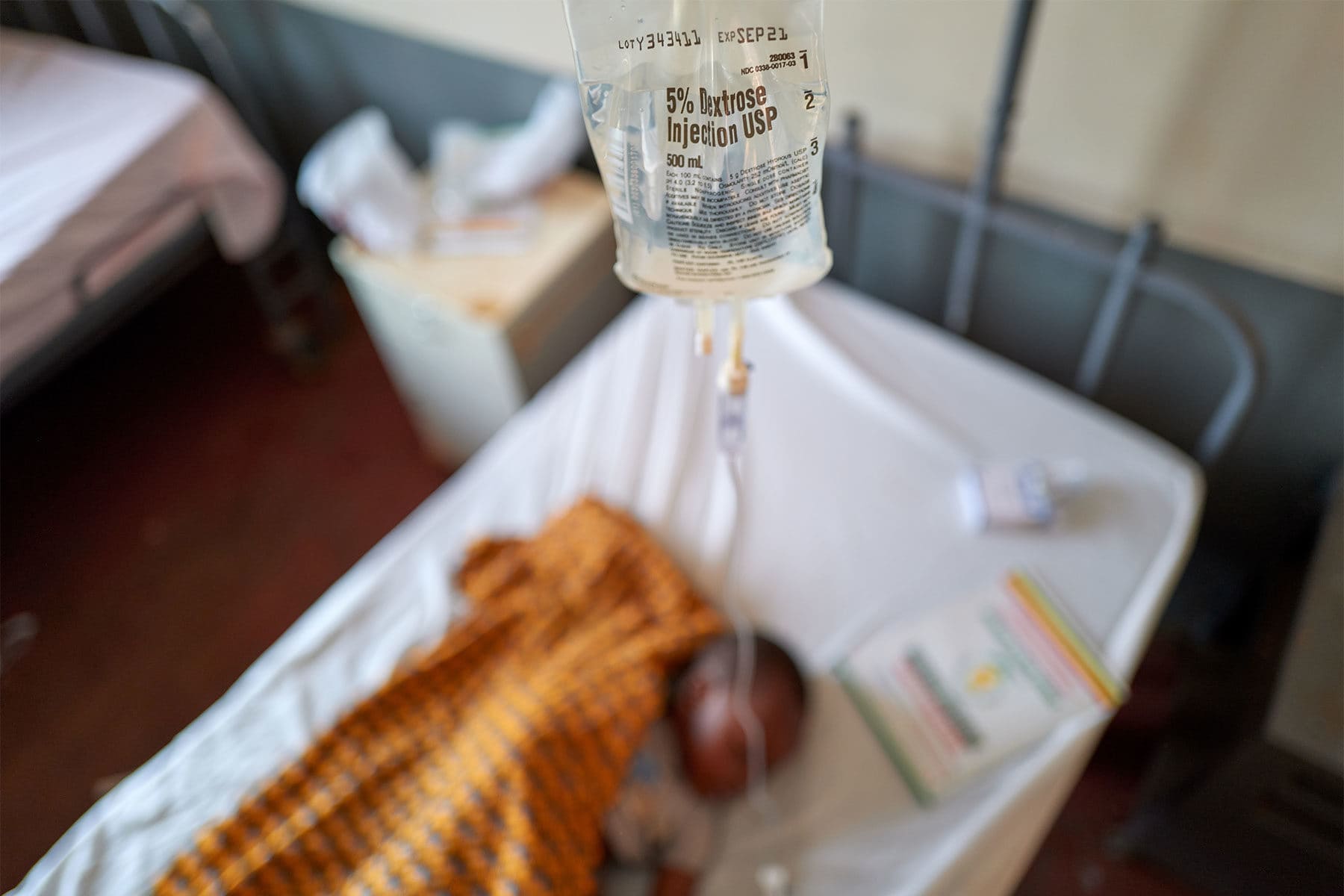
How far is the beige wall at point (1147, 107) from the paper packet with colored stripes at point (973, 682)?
51 centimetres

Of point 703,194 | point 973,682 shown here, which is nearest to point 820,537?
point 973,682

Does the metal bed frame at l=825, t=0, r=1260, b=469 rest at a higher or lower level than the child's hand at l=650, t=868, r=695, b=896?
higher

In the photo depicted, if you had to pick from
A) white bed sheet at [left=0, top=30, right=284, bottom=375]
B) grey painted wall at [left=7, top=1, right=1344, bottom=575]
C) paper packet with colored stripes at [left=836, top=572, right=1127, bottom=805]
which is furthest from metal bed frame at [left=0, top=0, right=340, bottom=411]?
paper packet with colored stripes at [left=836, top=572, right=1127, bottom=805]

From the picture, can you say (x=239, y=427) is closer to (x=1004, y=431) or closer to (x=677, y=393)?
(x=677, y=393)

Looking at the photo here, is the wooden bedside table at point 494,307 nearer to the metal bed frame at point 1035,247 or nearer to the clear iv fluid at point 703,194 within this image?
the metal bed frame at point 1035,247

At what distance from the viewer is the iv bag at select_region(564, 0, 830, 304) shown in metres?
0.44

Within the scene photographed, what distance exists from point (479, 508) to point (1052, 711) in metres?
0.81

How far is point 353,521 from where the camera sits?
1.59m

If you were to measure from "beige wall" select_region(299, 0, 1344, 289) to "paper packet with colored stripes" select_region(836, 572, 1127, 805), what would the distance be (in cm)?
51

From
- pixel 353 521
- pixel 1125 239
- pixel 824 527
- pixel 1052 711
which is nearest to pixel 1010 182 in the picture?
pixel 1125 239

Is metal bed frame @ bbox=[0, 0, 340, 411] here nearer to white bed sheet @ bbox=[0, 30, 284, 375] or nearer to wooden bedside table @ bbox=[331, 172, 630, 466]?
white bed sheet @ bbox=[0, 30, 284, 375]

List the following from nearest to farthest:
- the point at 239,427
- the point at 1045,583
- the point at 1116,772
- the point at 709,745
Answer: the point at 709,745 < the point at 1045,583 < the point at 1116,772 < the point at 239,427

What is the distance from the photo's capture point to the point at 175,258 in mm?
938

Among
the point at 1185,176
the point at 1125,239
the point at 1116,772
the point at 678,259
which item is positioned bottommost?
the point at 1116,772
